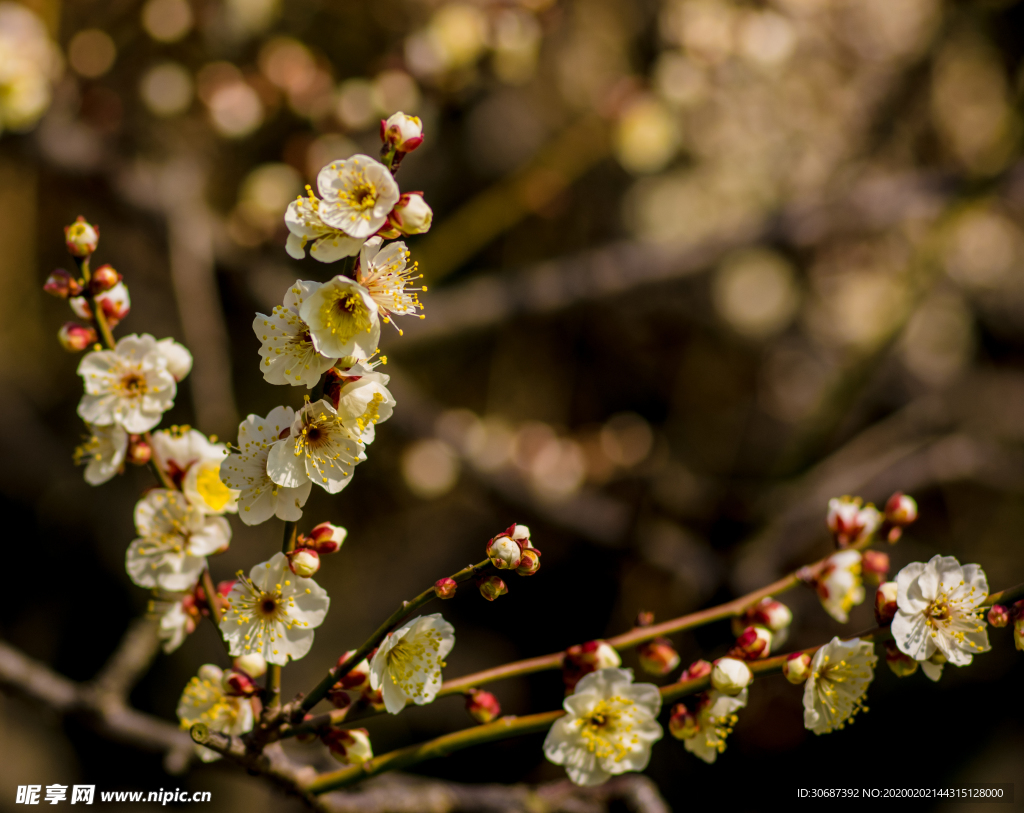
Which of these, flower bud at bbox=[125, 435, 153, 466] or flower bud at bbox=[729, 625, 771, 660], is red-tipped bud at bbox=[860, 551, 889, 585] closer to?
flower bud at bbox=[729, 625, 771, 660]

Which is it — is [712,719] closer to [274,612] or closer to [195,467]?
[274,612]

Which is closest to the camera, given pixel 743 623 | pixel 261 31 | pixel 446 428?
pixel 743 623

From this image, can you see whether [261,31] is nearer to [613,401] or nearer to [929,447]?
[613,401]

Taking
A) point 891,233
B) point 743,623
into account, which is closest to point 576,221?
point 891,233

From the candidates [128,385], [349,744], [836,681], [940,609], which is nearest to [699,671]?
[836,681]

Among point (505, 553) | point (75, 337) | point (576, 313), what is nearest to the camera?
point (505, 553)

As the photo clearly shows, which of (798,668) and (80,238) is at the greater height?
(80,238)
